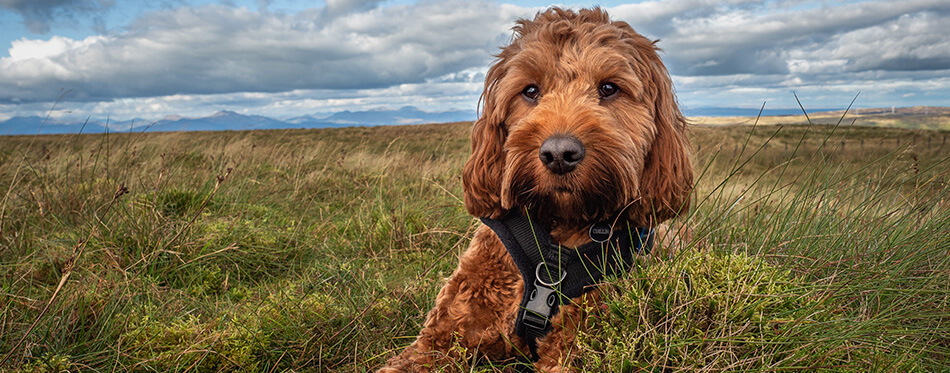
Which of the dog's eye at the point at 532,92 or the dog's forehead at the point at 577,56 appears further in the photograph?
the dog's eye at the point at 532,92

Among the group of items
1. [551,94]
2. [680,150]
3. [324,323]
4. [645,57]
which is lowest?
[324,323]

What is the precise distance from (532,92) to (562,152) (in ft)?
1.84

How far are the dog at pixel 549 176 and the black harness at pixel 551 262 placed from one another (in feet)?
0.09

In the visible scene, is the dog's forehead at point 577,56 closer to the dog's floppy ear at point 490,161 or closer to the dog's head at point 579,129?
the dog's head at point 579,129

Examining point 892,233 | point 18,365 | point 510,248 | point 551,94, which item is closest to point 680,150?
point 551,94

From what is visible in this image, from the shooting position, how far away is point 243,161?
844 cm

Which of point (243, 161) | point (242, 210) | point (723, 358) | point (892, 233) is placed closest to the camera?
point (723, 358)

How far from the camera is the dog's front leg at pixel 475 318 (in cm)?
239

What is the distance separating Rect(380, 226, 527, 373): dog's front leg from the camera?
7.86 ft

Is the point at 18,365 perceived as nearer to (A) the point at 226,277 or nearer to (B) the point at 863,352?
(A) the point at 226,277

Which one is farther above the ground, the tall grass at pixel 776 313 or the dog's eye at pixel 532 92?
the dog's eye at pixel 532 92

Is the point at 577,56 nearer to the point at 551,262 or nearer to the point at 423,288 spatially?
the point at 551,262

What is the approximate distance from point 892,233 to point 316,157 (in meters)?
9.17

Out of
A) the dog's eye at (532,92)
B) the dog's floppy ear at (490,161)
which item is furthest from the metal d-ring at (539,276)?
the dog's eye at (532,92)
